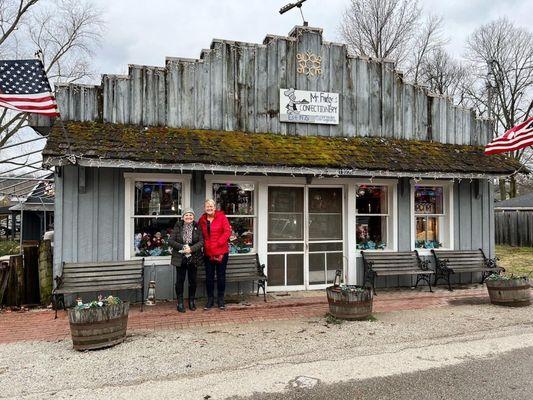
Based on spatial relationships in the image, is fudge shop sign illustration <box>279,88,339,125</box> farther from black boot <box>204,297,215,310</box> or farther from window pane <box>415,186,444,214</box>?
black boot <box>204,297,215,310</box>

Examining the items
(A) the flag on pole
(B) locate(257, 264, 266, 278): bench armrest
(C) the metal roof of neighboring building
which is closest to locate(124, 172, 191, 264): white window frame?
(B) locate(257, 264, 266, 278): bench armrest

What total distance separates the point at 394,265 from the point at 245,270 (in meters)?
3.24

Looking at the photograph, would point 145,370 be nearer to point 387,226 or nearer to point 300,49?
point 387,226

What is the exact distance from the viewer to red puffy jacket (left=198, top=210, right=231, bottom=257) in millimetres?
7273

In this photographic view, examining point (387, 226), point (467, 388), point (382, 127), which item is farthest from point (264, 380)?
point (382, 127)

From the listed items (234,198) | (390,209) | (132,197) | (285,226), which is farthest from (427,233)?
(132,197)

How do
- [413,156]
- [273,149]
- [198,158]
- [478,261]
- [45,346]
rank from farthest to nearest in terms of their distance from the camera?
[478,261] → [413,156] → [273,149] → [198,158] → [45,346]

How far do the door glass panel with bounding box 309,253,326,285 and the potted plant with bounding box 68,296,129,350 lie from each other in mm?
4432

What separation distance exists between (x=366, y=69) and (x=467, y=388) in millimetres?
7229

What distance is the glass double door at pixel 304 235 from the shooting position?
8.76m

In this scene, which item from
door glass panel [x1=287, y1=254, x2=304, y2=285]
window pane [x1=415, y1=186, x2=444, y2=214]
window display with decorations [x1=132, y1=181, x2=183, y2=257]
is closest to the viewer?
window display with decorations [x1=132, y1=181, x2=183, y2=257]

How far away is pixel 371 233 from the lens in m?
9.48

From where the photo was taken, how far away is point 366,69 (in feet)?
31.4

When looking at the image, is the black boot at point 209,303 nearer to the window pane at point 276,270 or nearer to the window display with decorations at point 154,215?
the window display with decorations at point 154,215
